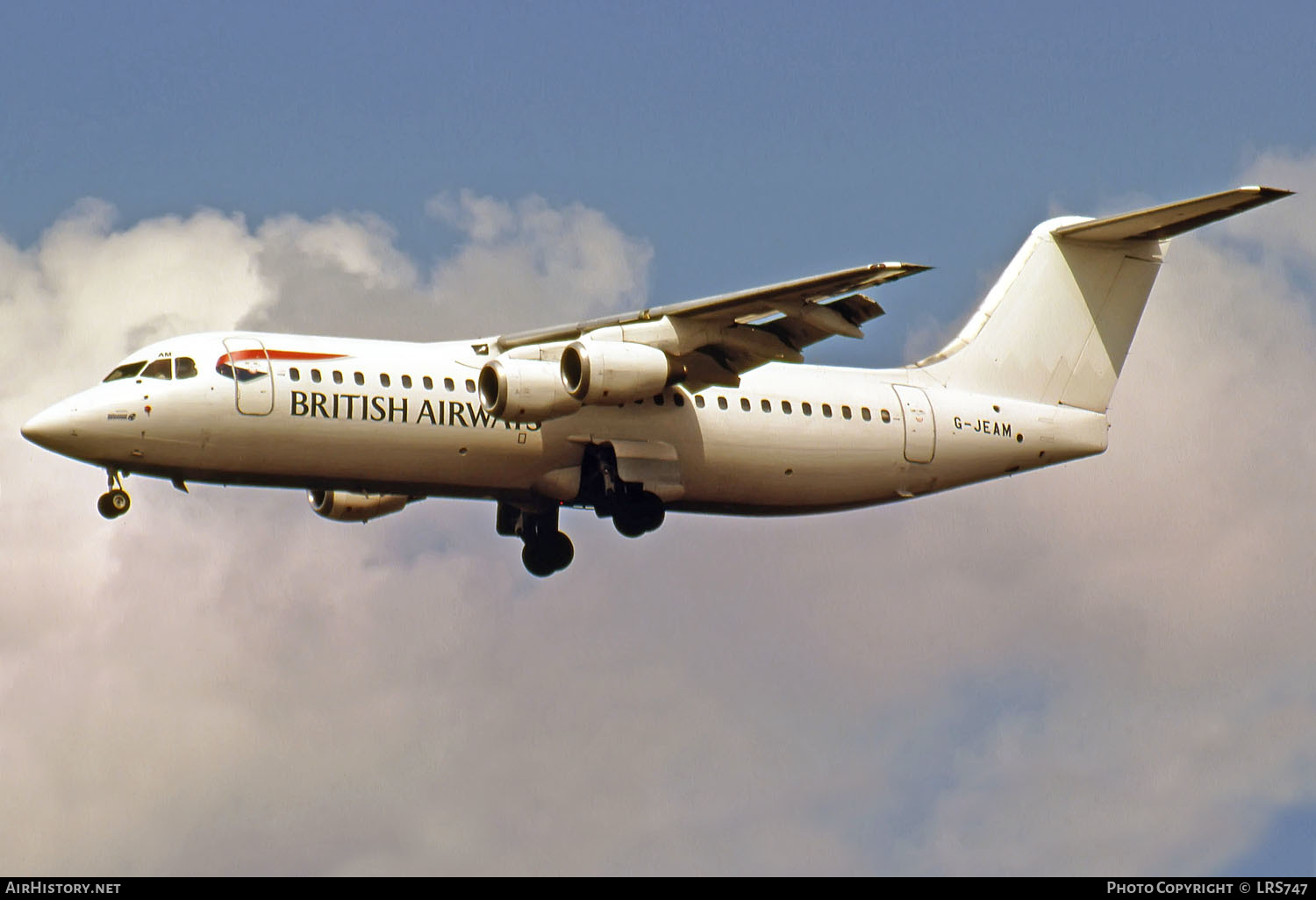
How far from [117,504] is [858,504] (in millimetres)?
8710

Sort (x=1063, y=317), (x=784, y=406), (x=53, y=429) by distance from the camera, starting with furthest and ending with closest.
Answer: (x=1063, y=317) → (x=784, y=406) → (x=53, y=429)

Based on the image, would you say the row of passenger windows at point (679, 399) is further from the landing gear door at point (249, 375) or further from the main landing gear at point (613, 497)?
the main landing gear at point (613, 497)

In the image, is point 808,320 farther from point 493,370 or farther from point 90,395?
point 90,395

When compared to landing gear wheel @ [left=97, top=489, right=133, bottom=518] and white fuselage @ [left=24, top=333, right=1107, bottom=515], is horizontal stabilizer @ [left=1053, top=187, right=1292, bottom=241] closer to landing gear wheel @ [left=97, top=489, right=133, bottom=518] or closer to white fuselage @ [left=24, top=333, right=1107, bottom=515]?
white fuselage @ [left=24, top=333, right=1107, bottom=515]

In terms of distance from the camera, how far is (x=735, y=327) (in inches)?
999

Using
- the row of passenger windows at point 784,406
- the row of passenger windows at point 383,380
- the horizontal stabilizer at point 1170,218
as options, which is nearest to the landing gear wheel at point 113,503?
the row of passenger windows at point 383,380

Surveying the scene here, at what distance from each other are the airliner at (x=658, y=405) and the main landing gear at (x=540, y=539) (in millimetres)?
27

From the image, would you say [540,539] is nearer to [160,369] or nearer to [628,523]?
[628,523]

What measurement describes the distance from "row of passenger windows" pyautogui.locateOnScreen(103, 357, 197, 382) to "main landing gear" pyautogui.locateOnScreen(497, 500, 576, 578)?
4814mm

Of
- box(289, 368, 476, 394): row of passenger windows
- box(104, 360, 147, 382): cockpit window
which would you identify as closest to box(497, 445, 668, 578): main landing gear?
box(289, 368, 476, 394): row of passenger windows

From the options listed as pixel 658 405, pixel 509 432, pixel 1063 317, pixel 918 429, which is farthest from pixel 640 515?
pixel 1063 317

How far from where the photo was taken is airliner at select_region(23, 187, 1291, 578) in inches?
936

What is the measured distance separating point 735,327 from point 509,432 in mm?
2775
